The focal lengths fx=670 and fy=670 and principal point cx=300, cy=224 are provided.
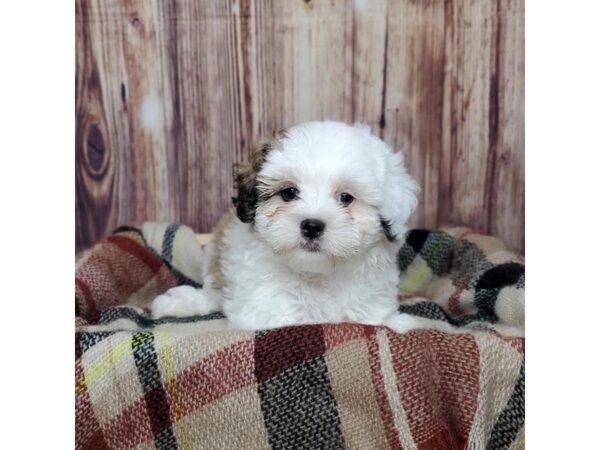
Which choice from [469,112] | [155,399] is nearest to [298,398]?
[155,399]

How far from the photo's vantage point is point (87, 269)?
2.95 metres

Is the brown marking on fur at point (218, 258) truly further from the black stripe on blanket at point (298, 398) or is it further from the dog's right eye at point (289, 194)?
the black stripe on blanket at point (298, 398)

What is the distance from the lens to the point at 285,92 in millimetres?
3359

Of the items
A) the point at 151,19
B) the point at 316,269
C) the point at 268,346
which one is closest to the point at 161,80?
the point at 151,19

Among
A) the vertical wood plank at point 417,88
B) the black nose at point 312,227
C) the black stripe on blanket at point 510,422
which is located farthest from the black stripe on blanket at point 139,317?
the vertical wood plank at point 417,88

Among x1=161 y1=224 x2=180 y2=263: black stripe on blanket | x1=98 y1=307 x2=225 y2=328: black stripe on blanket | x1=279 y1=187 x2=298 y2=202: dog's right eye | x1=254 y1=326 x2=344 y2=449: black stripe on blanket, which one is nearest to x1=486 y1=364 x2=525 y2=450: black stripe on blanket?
x1=254 y1=326 x2=344 y2=449: black stripe on blanket

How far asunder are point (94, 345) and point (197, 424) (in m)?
0.40

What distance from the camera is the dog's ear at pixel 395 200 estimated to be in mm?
2396

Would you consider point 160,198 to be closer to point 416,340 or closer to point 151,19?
point 151,19

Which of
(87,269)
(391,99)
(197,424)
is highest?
(391,99)

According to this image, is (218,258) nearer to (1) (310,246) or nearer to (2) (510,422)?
(1) (310,246)

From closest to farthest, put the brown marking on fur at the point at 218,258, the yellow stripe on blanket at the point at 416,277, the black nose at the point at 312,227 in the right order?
the black nose at the point at 312,227, the brown marking on fur at the point at 218,258, the yellow stripe on blanket at the point at 416,277

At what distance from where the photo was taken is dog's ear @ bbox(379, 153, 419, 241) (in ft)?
7.86

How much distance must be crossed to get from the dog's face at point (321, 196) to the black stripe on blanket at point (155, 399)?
0.56 m
